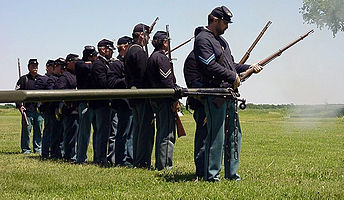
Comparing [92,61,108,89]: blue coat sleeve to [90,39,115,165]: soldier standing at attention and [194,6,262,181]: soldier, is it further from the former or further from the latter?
[194,6,262,181]: soldier

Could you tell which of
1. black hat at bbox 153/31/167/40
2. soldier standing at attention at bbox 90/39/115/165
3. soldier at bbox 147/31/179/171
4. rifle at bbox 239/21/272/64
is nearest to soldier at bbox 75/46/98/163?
soldier standing at attention at bbox 90/39/115/165

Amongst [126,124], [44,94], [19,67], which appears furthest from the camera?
[19,67]

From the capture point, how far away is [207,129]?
779 centimetres

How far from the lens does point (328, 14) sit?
29359 mm

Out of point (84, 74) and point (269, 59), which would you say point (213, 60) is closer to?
point (269, 59)

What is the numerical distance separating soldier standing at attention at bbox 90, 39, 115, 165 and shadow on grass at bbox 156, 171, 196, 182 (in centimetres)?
218

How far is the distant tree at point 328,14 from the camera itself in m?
27.0

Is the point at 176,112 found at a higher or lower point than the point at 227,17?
lower

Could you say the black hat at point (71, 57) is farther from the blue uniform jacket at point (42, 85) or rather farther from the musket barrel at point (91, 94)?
the musket barrel at point (91, 94)

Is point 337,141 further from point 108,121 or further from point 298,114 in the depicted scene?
point 298,114

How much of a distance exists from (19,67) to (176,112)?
25.7 feet

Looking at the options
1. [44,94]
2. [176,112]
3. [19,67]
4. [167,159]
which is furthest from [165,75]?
[19,67]

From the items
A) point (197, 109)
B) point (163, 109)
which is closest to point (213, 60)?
point (197, 109)

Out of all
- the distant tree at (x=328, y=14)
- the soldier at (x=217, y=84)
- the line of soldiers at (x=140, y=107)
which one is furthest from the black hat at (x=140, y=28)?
the distant tree at (x=328, y=14)
